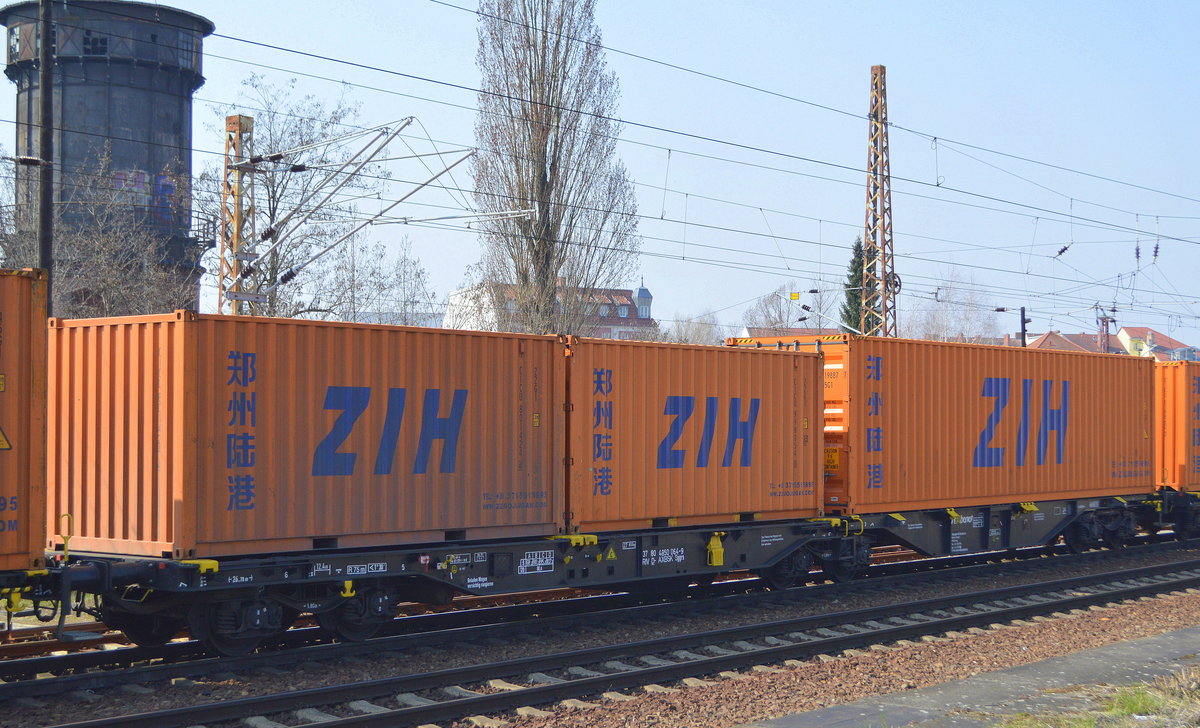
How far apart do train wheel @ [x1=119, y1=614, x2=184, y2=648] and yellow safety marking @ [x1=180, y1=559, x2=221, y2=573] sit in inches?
43.9

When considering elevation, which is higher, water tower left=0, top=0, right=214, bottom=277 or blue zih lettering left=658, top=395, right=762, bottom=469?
water tower left=0, top=0, right=214, bottom=277

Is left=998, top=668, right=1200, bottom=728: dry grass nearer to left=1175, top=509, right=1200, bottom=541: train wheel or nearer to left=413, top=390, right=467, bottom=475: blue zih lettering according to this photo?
left=413, top=390, right=467, bottom=475: blue zih lettering

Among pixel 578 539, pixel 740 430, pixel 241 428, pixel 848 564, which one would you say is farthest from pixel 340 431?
pixel 848 564

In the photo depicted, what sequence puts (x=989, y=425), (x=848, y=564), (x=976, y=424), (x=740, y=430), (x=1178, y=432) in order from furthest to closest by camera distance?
(x=1178, y=432) → (x=989, y=425) → (x=976, y=424) → (x=848, y=564) → (x=740, y=430)

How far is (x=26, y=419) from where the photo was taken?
8.16 meters

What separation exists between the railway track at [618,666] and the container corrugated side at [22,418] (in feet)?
5.29

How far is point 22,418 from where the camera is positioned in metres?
8.14

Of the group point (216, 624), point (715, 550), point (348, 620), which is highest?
point (715, 550)

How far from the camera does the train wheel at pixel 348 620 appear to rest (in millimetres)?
10344

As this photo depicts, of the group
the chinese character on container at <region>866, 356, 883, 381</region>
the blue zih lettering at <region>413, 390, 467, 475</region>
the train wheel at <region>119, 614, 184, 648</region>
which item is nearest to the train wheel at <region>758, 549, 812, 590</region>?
the chinese character on container at <region>866, 356, 883, 381</region>

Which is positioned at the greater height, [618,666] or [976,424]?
[976,424]

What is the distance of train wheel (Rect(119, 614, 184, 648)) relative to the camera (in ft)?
32.3

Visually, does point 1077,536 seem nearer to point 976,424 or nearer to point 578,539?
point 976,424

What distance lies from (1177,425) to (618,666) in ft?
48.1
